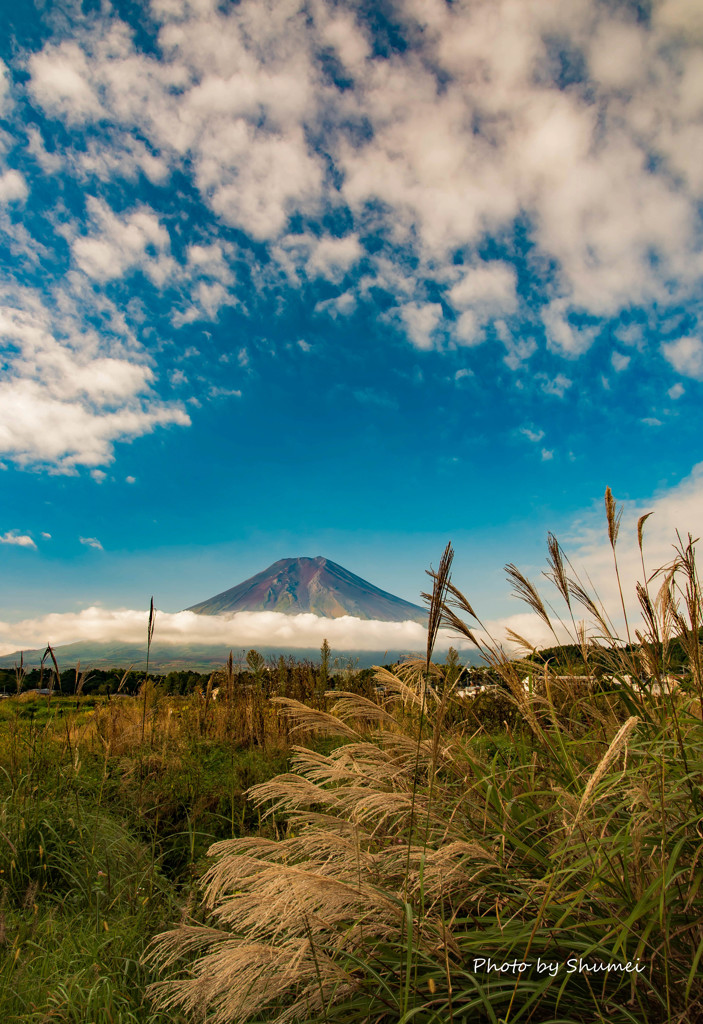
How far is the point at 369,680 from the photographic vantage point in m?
8.80

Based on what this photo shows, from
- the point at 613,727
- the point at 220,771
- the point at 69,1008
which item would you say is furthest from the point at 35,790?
the point at 613,727

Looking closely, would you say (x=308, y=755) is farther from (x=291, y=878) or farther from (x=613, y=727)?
(x=613, y=727)

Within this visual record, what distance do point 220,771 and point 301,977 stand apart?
14.3 feet

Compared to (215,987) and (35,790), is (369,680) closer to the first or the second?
(35,790)

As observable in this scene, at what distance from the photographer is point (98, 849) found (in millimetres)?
3656

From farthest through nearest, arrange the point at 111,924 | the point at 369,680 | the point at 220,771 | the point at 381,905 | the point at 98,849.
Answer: the point at 369,680 < the point at 220,771 < the point at 98,849 < the point at 111,924 < the point at 381,905

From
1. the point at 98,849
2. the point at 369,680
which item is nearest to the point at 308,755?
the point at 98,849

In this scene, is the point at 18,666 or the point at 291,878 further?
the point at 18,666

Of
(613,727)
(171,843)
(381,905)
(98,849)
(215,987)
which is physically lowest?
(171,843)

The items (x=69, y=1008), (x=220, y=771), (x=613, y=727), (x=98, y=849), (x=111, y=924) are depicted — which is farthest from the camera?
(x=220, y=771)

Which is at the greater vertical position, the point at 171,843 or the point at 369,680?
the point at 369,680

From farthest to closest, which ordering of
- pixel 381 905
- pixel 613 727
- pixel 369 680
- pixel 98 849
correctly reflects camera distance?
pixel 369 680 → pixel 98 849 → pixel 613 727 → pixel 381 905

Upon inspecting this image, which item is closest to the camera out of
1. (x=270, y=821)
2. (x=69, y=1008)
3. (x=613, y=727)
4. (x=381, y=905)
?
(x=381, y=905)

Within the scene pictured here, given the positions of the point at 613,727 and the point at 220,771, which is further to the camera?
the point at 220,771
